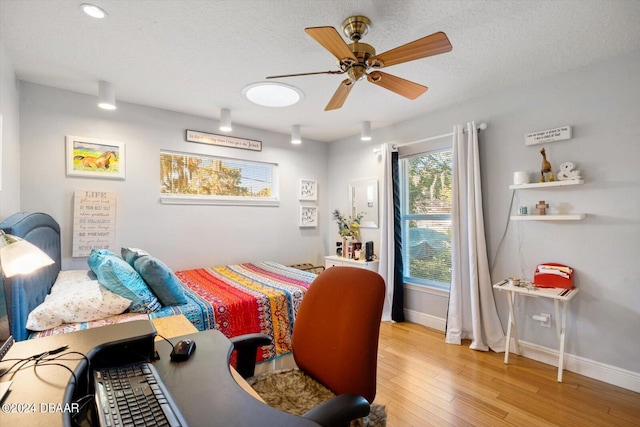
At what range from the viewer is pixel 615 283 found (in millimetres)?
2221

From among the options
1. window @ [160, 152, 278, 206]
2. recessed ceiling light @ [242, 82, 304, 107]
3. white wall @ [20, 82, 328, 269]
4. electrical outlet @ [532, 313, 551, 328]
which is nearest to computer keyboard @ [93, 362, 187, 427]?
recessed ceiling light @ [242, 82, 304, 107]

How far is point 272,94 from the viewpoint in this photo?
2809 millimetres

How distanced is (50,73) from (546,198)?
171 inches

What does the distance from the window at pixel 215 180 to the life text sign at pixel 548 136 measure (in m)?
2.96

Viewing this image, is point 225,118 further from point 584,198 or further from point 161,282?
point 584,198

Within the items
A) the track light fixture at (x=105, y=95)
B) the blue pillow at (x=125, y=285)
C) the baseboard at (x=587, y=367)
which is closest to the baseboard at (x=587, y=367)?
the baseboard at (x=587, y=367)

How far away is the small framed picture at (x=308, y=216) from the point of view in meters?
4.40

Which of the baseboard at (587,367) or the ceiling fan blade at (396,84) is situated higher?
the ceiling fan blade at (396,84)

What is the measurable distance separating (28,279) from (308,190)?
3286 millimetres

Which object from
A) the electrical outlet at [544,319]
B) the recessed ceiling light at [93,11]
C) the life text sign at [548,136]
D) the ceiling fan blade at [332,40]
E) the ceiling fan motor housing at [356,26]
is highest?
the recessed ceiling light at [93,11]

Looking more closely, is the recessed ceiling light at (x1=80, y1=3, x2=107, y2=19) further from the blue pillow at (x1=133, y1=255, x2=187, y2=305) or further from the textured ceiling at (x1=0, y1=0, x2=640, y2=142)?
the blue pillow at (x1=133, y1=255, x2=187, y2=305)

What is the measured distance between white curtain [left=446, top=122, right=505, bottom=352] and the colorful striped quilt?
5.01 feet

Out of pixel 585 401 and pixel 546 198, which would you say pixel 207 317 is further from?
pixel 546 198

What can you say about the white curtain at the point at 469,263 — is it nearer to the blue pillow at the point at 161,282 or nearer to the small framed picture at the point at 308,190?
the small framed picture at the point at 308,190
